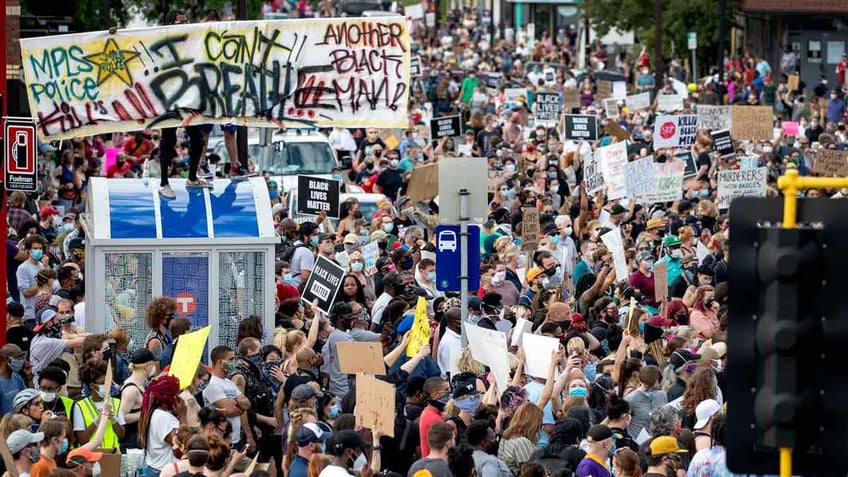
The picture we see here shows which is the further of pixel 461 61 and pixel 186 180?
pixel 461 61

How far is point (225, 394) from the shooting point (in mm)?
11758

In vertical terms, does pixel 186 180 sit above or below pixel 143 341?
above

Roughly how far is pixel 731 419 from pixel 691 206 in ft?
57.1

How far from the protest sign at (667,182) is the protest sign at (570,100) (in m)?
12.0

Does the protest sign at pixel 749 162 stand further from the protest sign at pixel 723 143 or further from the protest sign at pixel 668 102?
the protest sign at pixel 668 102

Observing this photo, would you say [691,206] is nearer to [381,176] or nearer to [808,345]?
[381,176]

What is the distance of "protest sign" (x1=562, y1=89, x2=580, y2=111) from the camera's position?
115ft

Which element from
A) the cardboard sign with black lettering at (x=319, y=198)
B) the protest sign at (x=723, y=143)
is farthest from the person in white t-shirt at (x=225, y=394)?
the protest sign at (x=723, y=143)

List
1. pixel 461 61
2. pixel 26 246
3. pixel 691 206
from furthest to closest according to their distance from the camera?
pixel 461 61, pixel 691 206, pixel 26 246

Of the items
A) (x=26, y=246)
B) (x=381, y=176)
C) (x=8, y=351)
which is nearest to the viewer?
(x=8, y=351)

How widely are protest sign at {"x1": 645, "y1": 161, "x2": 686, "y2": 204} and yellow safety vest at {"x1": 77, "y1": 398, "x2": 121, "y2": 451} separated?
1241 centimetres

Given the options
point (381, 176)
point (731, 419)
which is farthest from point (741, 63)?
point (731, 419)

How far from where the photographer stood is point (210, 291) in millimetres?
14766

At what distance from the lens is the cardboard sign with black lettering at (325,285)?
1464cm
